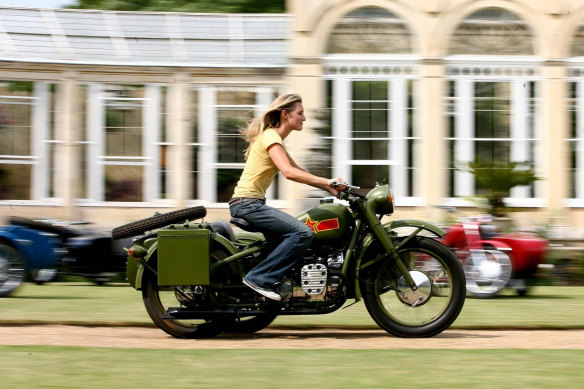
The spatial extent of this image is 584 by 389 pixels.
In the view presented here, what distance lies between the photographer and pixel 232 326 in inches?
311

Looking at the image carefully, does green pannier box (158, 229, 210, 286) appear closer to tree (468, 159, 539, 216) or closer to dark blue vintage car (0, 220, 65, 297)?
dark blue vintage car (0, 220, 65, 297)

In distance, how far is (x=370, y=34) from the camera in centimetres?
1678

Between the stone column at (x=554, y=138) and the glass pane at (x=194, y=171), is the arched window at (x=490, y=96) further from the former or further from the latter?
the glass pane at (x=194, y=171)

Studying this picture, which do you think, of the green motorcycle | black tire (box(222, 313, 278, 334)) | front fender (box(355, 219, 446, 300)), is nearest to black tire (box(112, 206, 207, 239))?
the green motorcycle

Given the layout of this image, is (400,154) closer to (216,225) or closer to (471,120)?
(471,120)

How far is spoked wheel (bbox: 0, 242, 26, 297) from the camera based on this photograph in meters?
11.2

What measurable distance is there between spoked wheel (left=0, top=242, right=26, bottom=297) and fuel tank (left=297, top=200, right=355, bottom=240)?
4.80 metres

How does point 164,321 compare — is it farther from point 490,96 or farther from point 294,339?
point 490,96

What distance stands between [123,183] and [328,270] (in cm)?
1026

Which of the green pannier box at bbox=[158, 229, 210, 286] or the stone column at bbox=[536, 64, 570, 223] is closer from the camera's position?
the green pannier box at bbox=[158, 229, 210, 286]

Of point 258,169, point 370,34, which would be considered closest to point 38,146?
point 370,34

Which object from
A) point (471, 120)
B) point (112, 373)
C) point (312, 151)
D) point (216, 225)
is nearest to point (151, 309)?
point (216, 225)

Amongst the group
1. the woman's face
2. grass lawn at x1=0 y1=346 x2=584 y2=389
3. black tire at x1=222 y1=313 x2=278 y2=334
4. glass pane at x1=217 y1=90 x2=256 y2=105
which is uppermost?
glass pane at x1=217 y1=90 x2=256 y2=105

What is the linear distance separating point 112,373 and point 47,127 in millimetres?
11920
